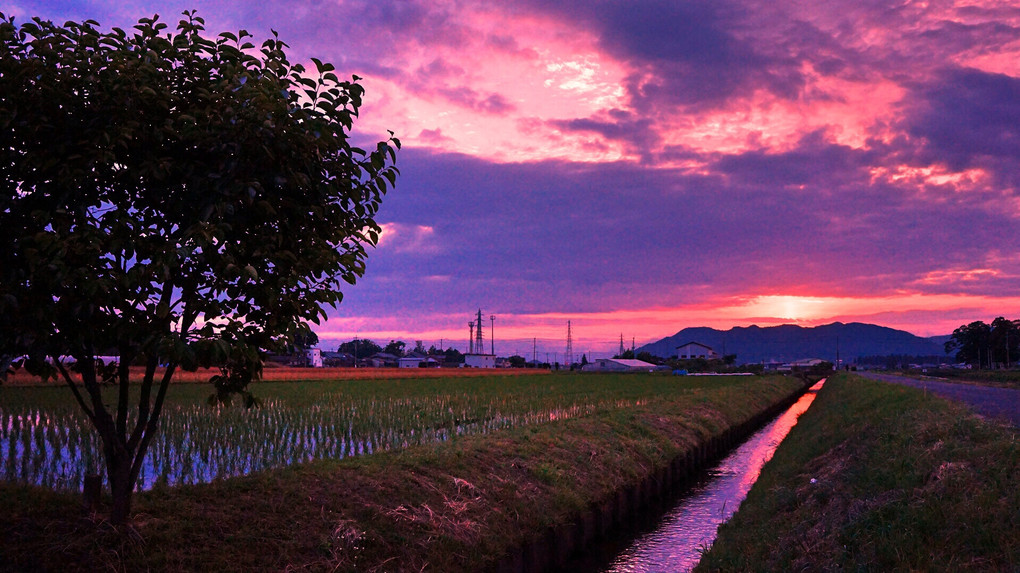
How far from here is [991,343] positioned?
6447 inches

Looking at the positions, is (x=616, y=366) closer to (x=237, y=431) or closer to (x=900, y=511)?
(x=237, y=431)

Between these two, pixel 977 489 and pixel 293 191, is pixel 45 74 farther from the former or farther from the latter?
pixel 977 489

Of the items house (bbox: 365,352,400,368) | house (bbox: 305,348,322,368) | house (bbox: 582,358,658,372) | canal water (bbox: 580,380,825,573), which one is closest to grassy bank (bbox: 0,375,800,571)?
canal water (bbox: 580,380,825,573)

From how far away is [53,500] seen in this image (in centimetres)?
1046

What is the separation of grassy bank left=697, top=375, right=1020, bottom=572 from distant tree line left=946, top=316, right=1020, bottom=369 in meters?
165

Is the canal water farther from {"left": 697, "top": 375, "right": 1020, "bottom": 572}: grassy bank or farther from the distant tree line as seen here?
the distant tree line

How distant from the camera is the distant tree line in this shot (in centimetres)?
16075

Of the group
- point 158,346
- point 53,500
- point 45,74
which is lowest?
point 53,500

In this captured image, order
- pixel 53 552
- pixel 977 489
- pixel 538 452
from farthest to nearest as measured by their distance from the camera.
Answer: pixel 538 452
pixel 977 489
pixel 53 552

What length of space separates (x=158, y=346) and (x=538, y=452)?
42.1 feet

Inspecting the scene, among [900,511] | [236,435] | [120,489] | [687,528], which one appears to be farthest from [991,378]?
[120,489]

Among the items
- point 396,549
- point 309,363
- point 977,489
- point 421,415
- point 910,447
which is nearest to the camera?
point 977,489

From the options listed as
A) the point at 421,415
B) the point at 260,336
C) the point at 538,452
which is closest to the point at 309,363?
the point at 421,415

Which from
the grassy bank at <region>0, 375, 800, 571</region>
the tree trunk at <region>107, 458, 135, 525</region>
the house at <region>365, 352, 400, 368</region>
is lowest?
the house at <region>365, 352, 400, 368</region>
